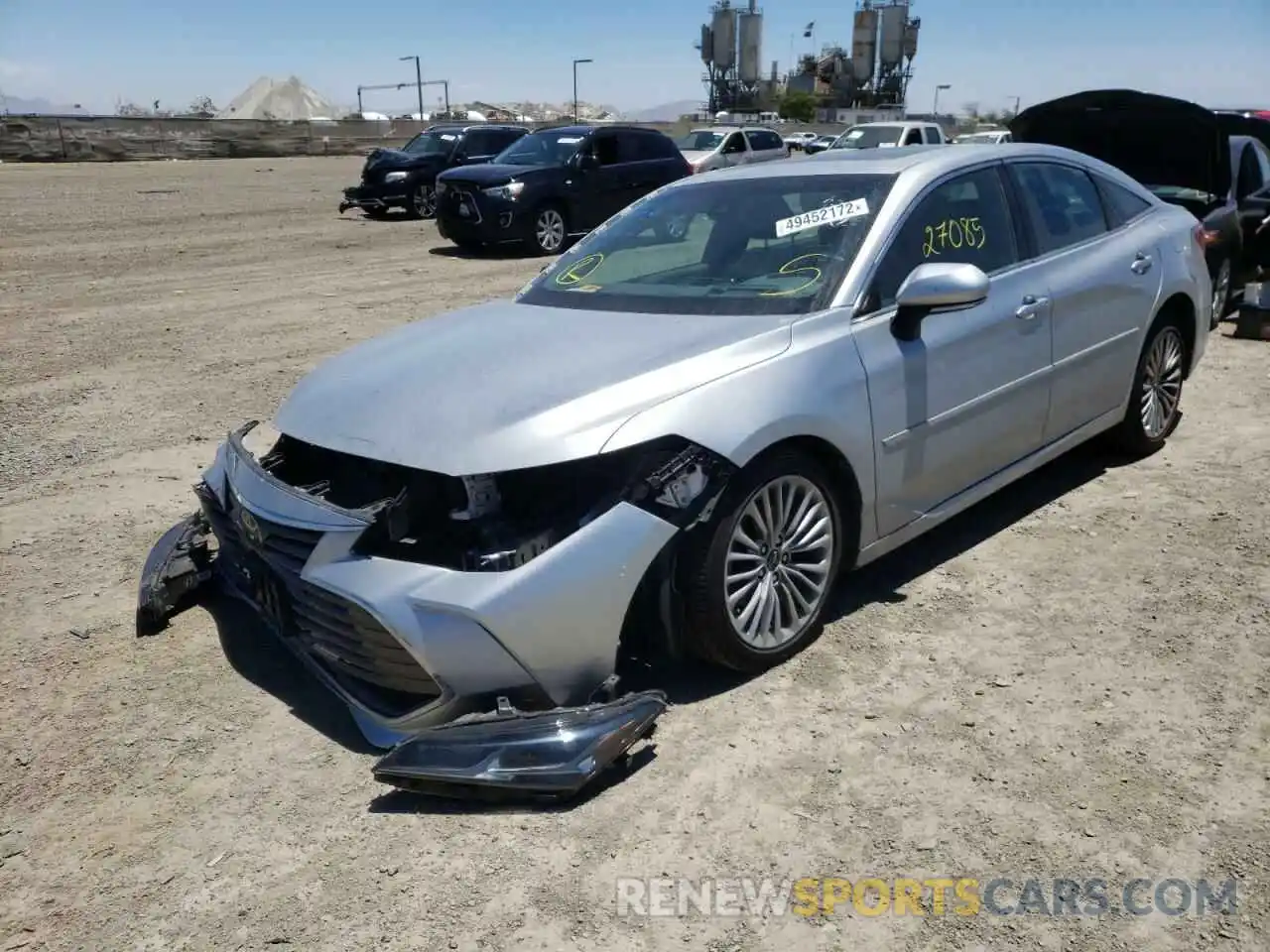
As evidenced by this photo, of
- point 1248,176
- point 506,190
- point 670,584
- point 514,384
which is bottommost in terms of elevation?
point 670,584

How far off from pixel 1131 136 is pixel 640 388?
7121 mm

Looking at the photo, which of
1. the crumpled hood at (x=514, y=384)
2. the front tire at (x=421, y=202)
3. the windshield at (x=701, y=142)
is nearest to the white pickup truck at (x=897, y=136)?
the windshield at (x=701, y=142)

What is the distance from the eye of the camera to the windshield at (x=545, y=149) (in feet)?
48.7

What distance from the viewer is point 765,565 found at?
3.43 metres

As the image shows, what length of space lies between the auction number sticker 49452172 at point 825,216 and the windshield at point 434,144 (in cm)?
1642

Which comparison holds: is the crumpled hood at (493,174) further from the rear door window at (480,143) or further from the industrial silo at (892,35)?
the industrial silo at (892,35)

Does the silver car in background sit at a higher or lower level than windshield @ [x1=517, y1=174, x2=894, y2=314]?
lower

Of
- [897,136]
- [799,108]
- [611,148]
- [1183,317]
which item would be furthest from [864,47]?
[1183,317]

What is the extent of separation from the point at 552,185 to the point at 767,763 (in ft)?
40.8

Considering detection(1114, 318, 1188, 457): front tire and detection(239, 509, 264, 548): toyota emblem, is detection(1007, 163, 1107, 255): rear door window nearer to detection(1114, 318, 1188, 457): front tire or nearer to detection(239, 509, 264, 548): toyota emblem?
detection(1114, 318, 1188, 457): front tire

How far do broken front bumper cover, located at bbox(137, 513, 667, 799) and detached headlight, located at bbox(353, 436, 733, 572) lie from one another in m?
0.47

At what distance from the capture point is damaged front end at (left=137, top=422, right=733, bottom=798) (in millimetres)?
2844

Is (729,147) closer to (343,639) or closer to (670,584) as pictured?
(670,584)

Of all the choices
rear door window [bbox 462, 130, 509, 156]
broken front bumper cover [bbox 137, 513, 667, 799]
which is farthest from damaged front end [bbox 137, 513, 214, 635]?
rear door window [bbox 462, 130, 509, 156]
